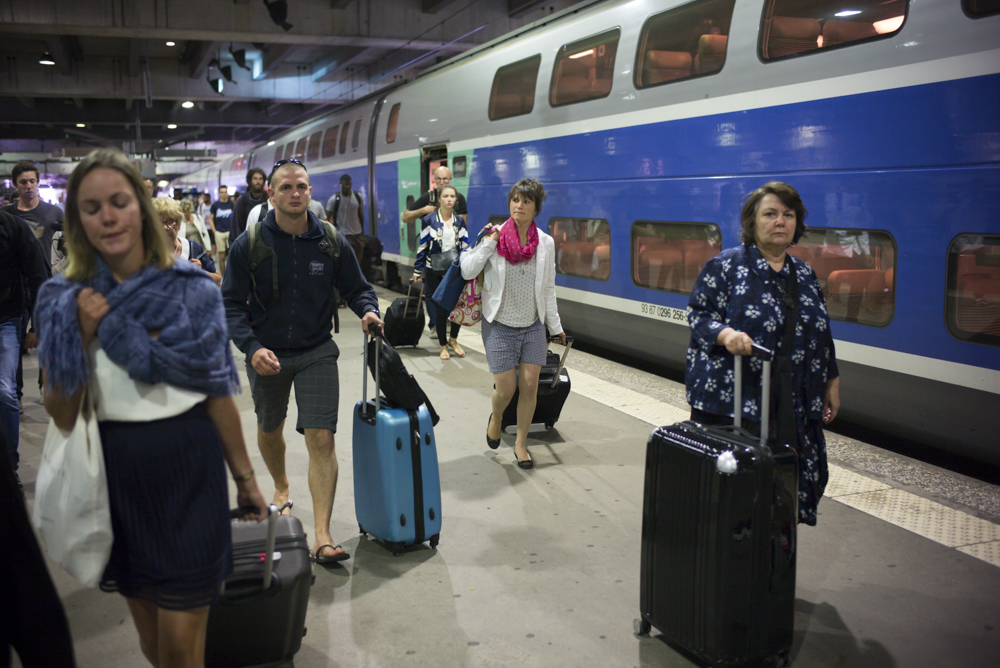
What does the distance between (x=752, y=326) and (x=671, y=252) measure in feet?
13.8

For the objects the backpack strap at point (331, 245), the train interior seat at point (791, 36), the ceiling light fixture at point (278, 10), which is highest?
the ceiling light fixture at point (278, 10)

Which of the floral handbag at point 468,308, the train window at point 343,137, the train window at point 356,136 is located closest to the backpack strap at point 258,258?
the floral handbag at point 468,308

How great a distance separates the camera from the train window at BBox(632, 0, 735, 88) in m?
6.34

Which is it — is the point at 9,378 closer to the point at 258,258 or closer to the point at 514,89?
the point at 258,258

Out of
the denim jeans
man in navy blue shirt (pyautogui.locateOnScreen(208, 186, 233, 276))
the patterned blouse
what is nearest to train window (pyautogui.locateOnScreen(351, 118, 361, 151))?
man in navy blue shirt (pyautogui.locateOnScreen(208, 186, 233, 276))

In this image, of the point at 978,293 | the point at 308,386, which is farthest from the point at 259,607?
the point at 978,293

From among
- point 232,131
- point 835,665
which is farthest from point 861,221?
point 232,131

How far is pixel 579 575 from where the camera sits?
3596 millimetres

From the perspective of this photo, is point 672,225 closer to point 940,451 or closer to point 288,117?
point 940,451

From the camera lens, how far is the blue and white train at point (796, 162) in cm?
464

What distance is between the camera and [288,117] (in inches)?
Answer: 1328

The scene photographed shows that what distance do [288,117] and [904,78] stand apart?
31831mm

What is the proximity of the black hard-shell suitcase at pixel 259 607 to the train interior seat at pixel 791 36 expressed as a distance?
4.84m

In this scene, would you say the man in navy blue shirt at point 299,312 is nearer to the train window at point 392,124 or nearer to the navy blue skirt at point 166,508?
the navy blue skirt at point 166,508
